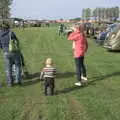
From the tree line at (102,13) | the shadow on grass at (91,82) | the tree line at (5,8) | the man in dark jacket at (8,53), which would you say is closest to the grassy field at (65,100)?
the shadow on grass at (91,82)

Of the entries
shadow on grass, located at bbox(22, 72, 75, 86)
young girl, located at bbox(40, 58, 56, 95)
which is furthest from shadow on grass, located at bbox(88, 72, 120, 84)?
young girl, located at bbox(40, 58, 56, 95)

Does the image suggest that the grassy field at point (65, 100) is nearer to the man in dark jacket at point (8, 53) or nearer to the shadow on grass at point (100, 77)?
the shadow on grass at point (100, 77)

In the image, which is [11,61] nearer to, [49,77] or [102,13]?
[49,77]

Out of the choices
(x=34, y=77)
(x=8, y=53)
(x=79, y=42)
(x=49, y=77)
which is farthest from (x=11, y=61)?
(x=34, y=77)

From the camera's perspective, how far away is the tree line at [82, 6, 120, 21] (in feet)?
417

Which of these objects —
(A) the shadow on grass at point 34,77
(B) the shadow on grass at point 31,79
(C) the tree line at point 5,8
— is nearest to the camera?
(B) the shadow on grass at point 31,79

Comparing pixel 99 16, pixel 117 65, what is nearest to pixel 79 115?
pixel 117 65

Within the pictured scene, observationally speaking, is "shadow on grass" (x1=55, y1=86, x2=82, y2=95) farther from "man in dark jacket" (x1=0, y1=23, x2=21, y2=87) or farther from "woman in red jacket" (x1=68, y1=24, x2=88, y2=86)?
"man in dark jacket" (x1=0, y1=23, x2=21, y2=87)

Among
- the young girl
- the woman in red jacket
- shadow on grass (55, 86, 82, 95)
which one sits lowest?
shadow on grass (55, 86, 82, 95)

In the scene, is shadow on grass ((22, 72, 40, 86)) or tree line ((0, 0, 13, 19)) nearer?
shadow on grass ((22, 72, 40, 86))

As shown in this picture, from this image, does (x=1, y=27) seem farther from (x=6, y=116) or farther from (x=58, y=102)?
(x=6, y=116)

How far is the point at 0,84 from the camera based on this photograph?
14641mm

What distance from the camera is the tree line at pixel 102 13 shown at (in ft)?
417

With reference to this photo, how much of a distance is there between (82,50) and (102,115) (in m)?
4.78
